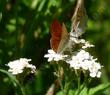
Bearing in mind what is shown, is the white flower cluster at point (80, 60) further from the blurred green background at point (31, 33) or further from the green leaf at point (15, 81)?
the blurred green background at point (31, 33)

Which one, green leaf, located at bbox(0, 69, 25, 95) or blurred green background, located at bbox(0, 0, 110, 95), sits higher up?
blurred green background, located at bbox(0, 0, 110, 95)

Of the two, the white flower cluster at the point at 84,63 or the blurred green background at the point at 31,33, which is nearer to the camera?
the white flower cluster at the point at 84,63

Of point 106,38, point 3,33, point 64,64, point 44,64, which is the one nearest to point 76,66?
point 64,64

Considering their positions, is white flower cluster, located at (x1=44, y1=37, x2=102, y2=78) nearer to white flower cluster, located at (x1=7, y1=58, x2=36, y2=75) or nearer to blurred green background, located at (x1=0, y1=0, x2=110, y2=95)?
white flower cluster, located at (x1=7, y1=58, x2=36, y2=75)

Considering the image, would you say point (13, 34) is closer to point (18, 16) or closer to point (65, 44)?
point (18, 16)

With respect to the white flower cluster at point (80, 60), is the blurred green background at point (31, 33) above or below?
above

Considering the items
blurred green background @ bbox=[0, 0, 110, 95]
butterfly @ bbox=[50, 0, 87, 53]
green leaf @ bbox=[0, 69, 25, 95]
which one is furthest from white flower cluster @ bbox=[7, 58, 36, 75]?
blurred green background @ bbox=[0, 0, 110, 95]

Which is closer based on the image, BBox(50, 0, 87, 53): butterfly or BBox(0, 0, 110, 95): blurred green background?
BBox(50, 0, 87, 53): butterfly

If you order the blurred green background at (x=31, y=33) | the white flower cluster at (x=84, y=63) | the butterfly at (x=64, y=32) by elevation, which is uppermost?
the blurred green background at (x=31, y=33)

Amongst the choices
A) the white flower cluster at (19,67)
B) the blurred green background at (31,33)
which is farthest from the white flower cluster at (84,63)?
the blurred green background at (31,33)
